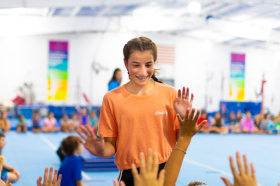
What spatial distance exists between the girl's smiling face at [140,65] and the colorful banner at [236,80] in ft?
65.1

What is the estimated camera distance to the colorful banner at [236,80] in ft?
A: 69.0

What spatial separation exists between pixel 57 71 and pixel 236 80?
1122 centimetres

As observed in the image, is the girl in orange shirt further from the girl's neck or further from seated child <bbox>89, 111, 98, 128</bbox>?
seated child <bbox>89, 111, 98, 128</bbox>

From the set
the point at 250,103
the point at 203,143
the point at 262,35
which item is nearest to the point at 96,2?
the point at 203,143

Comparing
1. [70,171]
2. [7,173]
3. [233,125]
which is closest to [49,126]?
[233,125]

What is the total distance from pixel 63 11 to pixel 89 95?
15.9 feet

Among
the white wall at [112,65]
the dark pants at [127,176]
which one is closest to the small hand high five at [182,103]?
the dark pants at [127,176]

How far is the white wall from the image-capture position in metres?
18.1

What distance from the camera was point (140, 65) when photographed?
1.89m

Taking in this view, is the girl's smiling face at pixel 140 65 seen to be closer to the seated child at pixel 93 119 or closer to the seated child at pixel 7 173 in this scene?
the seated child at pixel 7 173

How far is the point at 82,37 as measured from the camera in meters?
19.2

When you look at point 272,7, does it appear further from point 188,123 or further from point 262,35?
point 188,123

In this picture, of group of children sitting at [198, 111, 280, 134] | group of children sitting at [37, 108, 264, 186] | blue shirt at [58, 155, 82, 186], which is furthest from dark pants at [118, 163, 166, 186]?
group of children sitting at [198, 111, 280, 134]

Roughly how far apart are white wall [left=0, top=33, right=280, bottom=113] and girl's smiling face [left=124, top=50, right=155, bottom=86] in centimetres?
1664
